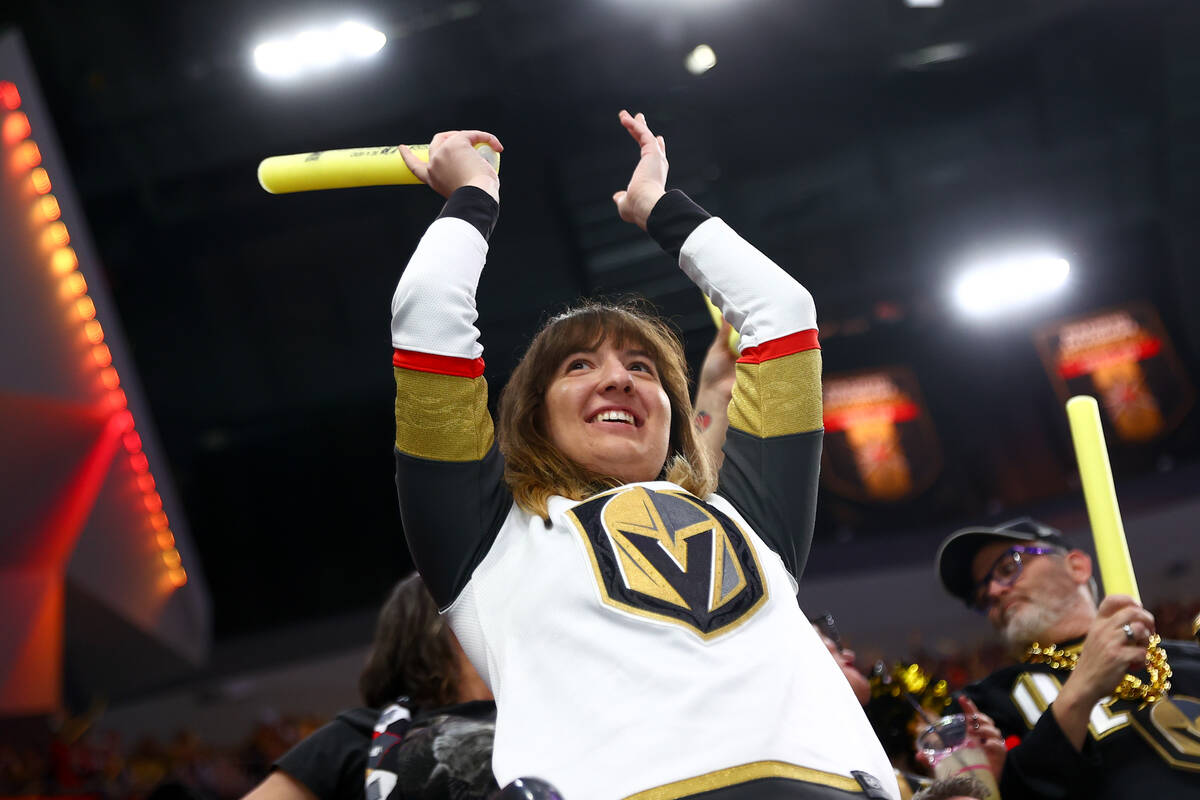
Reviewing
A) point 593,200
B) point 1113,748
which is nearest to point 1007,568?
point 1113,748

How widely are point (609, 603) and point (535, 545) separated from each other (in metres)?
0.13

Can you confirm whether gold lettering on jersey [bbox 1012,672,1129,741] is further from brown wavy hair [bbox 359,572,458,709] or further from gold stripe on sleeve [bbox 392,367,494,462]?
gold stripe on sleeve [bbox 392,367,494,462]

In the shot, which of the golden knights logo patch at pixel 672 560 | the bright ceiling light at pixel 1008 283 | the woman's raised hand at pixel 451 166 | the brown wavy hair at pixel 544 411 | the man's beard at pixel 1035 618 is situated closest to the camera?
the golden knights logo patch at pixel 672 560

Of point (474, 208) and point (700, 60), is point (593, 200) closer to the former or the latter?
point (700, 60)

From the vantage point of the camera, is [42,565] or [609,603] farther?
[42,565]

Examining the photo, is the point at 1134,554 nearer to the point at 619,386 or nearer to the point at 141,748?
the point at 619,386

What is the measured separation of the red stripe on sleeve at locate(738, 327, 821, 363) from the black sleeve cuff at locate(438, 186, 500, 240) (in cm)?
36

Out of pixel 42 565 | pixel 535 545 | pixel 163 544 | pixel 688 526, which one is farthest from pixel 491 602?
pixel 163 544

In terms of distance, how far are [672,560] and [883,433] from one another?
473 cm

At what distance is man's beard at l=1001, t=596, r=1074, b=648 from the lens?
1.97 m

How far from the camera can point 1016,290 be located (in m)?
5.43

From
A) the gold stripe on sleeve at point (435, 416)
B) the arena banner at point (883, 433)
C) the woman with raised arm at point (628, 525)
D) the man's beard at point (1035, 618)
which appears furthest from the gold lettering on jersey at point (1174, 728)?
the arena banner at point (883, 433)

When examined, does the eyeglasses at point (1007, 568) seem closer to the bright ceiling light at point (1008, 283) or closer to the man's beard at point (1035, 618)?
the man's beard at point (1035, 618)

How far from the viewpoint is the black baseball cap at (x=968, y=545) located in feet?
6.98
